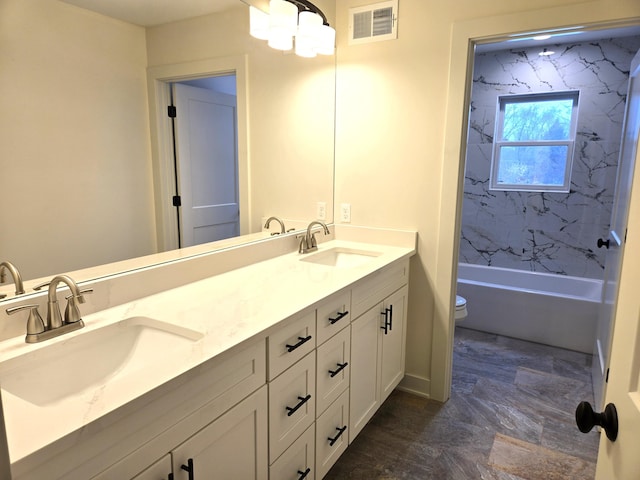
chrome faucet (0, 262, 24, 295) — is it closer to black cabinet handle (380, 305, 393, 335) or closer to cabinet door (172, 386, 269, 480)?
cabinet door (172, 386, 269, 480)

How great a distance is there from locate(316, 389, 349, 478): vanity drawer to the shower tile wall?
2913 millimetres

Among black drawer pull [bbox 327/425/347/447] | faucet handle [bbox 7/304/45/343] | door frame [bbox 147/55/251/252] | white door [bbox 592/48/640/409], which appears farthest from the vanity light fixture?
black drawer pull [bbox 327/425/347/447]

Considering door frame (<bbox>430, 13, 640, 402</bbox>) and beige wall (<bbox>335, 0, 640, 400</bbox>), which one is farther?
beige wall (<bbox>335, 0, 640, 400</bbox>)

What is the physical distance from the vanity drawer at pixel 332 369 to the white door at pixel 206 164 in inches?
26.8

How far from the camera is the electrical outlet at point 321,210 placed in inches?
100

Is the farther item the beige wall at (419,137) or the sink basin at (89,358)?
the beige wall at (419,137)

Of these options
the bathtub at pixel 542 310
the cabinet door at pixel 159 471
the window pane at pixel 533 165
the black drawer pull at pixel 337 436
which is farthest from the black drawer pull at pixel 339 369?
the window pane at pixel 533 165

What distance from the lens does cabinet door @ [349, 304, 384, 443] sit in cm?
183

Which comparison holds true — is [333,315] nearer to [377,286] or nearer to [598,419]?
[377,286]

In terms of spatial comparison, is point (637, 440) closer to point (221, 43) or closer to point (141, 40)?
point (141, 40)

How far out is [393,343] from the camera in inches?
88.7

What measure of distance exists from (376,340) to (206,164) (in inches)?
44.7

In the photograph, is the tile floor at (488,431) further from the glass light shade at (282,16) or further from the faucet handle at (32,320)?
the glass light shade at (282,16)

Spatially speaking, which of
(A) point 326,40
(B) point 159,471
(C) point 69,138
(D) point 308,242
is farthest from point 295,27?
(B) point 159,471
